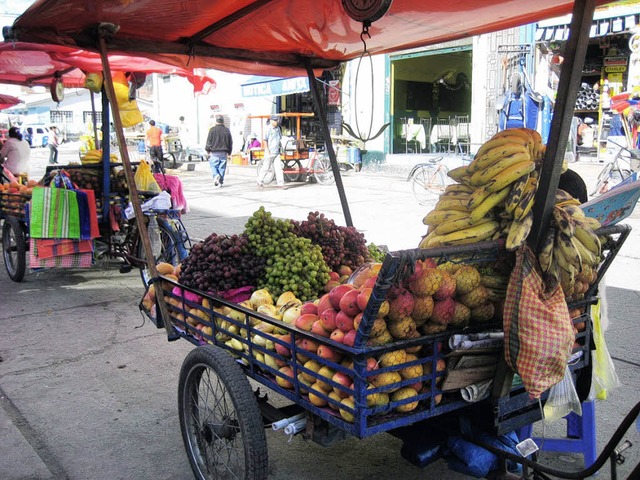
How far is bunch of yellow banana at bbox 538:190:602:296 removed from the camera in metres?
2.14

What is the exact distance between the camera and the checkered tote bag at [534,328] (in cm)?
208

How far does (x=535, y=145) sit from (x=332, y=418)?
136 centimetres

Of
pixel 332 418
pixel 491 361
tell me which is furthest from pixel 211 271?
pixel 491 361

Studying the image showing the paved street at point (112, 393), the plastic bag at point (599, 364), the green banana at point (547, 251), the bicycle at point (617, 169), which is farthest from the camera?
the bicycle at point (617, 169)

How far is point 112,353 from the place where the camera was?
4.77 metres

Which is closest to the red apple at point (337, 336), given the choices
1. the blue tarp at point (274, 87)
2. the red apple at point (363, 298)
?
the red apple at point (363, 298)

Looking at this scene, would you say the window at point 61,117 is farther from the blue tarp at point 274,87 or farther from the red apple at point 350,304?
the red apple at point 350,304

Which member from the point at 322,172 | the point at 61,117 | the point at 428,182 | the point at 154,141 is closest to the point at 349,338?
the point at 428,182

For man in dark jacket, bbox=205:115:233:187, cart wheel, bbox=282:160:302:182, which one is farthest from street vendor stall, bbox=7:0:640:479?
cart wheel, bbox=282:160:302:182

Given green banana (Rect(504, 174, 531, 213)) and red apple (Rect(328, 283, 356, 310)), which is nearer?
green banana (Rect(504, 174, 531, 213))

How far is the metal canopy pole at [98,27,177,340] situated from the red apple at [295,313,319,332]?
3.86 feet

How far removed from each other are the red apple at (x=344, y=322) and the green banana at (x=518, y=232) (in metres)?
0.64

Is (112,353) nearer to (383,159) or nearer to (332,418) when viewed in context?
(332,418)

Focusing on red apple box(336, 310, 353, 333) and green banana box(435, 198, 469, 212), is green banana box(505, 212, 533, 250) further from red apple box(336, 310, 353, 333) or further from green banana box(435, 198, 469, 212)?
red apple box(336, 310, 353, 333)
